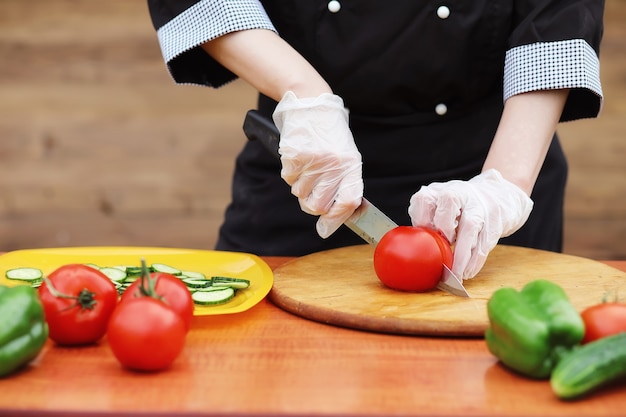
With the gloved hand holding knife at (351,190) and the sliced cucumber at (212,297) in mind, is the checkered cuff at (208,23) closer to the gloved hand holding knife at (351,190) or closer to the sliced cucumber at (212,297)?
the gloved hand holding knife at (351,190)

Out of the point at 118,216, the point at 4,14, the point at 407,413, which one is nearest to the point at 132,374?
the point at 407,413

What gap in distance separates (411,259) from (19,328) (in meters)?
0.78

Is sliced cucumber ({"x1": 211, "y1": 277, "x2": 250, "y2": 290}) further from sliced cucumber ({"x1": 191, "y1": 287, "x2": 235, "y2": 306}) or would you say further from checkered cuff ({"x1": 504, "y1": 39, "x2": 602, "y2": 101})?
checkered cuff ({"x1": 504, "y1": 39, "x2": 602, "y2": 101})

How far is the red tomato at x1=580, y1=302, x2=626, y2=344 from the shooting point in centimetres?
138

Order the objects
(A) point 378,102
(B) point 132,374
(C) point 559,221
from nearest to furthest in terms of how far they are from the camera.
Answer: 1. (B) point 132,374
2. (A) point 378,102
3. (C) point 559,221

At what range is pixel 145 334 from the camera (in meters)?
1.34

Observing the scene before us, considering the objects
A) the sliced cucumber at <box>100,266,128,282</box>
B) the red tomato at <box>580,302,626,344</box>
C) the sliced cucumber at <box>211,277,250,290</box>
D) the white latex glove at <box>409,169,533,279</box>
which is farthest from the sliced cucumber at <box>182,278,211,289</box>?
the red tomato at <box>580,302,626,344</box>

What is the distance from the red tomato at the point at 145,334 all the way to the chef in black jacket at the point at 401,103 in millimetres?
651

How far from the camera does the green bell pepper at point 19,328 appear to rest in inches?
52.5

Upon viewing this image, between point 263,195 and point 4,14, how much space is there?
9.54 feet

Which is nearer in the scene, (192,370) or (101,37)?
(192,370)

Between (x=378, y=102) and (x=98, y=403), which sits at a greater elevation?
(x=378, y=102)

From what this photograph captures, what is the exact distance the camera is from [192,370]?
1.40m

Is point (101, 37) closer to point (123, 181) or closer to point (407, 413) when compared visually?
point (123, 181)
